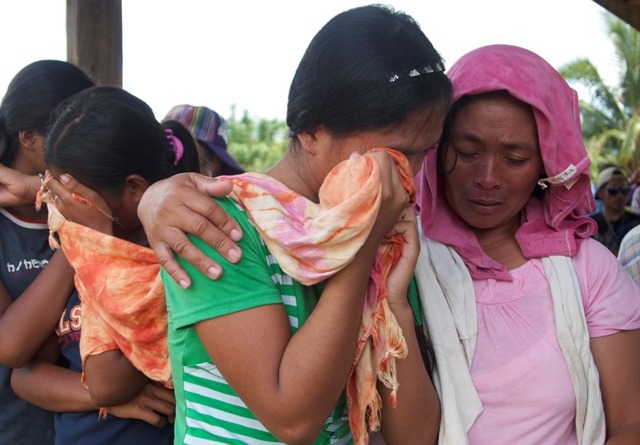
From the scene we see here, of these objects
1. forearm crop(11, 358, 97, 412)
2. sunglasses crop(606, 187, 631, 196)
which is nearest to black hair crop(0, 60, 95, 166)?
forearm crop(11, 358, 97, 412)

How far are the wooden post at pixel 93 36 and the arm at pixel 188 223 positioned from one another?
2.33m

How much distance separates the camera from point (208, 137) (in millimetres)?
3865

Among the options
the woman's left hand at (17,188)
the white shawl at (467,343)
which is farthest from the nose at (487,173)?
the woman's left hand at (17,188)

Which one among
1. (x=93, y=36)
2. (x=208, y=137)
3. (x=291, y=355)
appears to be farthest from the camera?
(x=208, y=137)

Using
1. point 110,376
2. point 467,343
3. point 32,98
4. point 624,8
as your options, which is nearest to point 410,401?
point 467,343

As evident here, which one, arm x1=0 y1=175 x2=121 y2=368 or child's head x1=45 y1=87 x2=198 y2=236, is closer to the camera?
child's head x1=45 y1=87 x2=198 y2=236

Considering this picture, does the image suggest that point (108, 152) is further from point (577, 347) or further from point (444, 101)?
point (577, 347)

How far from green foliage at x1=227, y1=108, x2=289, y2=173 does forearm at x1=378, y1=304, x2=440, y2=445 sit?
22.1m

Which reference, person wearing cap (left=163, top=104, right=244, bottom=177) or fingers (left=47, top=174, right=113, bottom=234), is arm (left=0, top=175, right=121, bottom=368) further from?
person wearing cap (left=163, top=104, right=244, bottom=177)

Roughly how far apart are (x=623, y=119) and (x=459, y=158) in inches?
976

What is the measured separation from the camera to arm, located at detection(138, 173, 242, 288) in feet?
4.47

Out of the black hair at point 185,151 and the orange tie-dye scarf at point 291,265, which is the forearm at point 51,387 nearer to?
the orange tie-dye scarf at point 291,265

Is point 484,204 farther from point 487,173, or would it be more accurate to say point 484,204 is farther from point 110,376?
point 110,376

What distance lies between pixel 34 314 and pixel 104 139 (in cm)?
56
